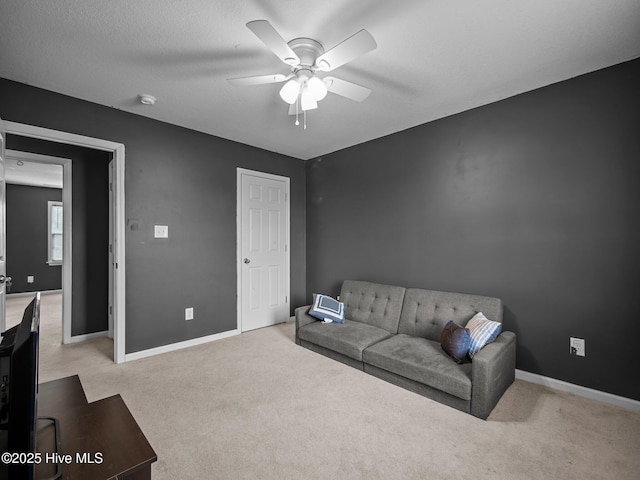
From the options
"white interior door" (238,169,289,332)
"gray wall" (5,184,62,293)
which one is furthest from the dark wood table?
"gray wall" (5,184,62,293)

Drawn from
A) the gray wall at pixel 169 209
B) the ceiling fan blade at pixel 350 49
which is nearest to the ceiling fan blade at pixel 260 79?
the ceiling fan blade at pixel 350 49

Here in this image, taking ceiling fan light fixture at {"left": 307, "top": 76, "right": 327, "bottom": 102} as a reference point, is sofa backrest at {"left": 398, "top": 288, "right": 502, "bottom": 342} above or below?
below

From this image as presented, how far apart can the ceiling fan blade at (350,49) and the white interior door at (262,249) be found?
8.20 feet

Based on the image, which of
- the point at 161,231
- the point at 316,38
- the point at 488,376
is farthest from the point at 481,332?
the point at 161,231

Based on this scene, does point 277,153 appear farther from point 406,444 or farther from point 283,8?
point 406,444

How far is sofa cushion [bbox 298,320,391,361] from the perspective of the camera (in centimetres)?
291

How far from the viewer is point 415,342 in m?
2.81

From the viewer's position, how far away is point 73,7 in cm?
176

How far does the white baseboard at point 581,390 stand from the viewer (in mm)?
2266

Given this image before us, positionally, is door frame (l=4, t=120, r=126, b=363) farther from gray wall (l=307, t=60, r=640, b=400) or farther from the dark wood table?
gray wall (l=307, t=60, r=640, b=400)

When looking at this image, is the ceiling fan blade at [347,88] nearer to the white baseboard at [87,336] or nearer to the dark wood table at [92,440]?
the dark wood table at [92,440]

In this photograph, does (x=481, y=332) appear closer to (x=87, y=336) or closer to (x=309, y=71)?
(x=309, y=71)

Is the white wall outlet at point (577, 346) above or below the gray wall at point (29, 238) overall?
below

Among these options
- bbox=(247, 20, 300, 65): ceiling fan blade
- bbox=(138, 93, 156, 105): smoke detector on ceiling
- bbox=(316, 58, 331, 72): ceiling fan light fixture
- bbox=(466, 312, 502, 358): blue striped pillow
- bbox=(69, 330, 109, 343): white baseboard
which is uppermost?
bbox=(138, 93, 156, 105): smoke detector on ceiling
